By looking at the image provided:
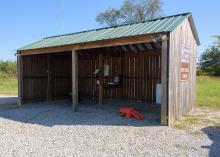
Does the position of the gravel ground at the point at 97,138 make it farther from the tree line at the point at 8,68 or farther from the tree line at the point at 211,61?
the tree line at the point at 211,61

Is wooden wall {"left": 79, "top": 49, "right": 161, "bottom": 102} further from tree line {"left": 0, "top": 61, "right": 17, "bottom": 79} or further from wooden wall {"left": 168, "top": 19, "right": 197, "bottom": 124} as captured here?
tree line {"left": 0, "top": 61, "right": 17, "bottom": 79}

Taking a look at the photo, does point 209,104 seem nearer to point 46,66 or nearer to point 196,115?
point 196,115

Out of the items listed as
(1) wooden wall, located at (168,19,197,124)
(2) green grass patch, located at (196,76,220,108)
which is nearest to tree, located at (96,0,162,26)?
(2) green grass patch, located at (196,76,220,108)

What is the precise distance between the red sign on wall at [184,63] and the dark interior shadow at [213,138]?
1.87 metres

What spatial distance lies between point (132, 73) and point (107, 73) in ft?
3.83

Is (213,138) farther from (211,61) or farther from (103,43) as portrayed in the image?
(211,61)

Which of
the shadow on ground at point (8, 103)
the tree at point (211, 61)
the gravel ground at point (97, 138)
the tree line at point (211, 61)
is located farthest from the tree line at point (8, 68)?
the tree at point (211, 61)

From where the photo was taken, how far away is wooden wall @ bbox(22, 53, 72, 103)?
1119 centimetres

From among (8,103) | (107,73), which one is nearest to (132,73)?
(107,73)

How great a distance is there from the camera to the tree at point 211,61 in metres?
35.5

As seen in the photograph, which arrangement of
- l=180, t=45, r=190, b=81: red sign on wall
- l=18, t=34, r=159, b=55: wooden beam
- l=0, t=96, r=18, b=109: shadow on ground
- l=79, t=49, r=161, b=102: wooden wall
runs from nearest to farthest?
1. l=18, t=34, r=159, b=55: wooden beam
2. l=180, t=45, r=190, b=81: red sign on wall
3. l=0, t=96, r=18, b=109: shadow on ground
4. l=79, t=49, r=161, b=102: wooden wall

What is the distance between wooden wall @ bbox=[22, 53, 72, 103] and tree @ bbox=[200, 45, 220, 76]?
27.6 meters

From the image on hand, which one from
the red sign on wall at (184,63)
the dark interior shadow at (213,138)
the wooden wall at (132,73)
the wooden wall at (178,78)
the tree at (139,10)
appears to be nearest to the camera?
the dark interior shadow at (213,138)

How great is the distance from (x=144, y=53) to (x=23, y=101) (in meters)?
5.70
